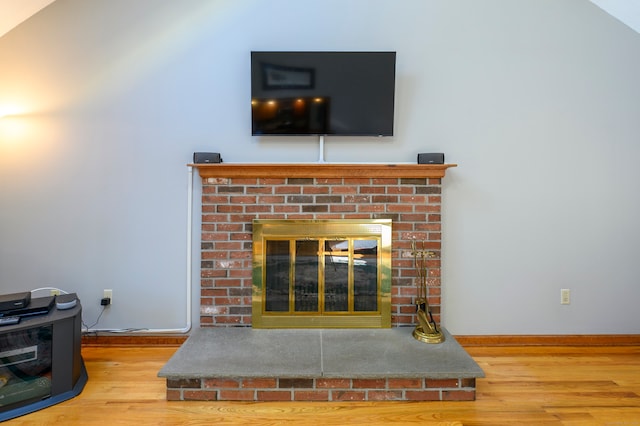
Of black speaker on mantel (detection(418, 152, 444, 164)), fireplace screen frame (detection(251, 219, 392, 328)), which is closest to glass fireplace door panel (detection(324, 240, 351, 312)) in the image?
fireplace screen frame (detection(251, 219, 392, 328))

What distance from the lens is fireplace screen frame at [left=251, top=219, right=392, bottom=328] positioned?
225cm

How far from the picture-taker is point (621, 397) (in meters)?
1.79

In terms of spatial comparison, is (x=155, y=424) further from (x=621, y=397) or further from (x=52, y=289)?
(x=621, y=397)

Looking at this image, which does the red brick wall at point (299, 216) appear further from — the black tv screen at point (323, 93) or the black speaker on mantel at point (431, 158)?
the black tv screen at point (323, 93)

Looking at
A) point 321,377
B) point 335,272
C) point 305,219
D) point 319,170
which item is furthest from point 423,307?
point 319,170

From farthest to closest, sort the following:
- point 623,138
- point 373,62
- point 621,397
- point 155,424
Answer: point 623,138, point 373,62, point 621,397, point 155,424

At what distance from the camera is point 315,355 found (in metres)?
1.88

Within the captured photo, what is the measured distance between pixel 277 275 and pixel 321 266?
314mm

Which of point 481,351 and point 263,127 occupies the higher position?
point 263,127

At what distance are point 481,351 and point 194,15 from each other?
10.1ft

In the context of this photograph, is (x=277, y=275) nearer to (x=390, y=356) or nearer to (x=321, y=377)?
(x=321, y=377)

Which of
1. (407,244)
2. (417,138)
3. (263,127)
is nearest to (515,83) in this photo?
(417,138)

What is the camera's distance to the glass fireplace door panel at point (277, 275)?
2271 mm

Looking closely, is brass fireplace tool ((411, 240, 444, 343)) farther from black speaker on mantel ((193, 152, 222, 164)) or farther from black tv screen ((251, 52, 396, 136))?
black speaker on mantel ((193, 152, 222, 164))
